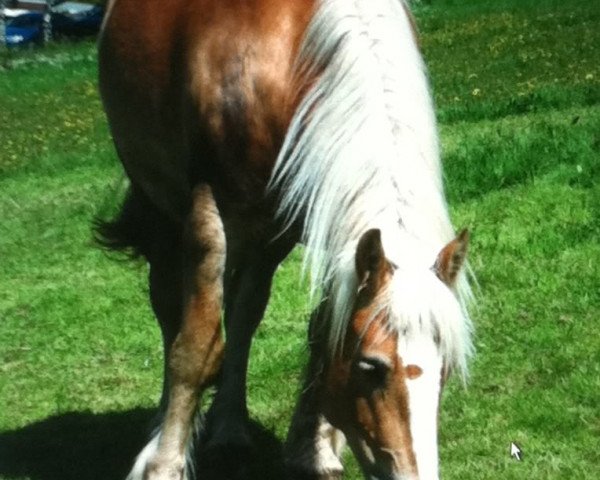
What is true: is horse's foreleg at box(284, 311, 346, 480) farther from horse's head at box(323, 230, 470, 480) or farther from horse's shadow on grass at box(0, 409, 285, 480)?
horse's head at box(323, 230, 470, 480)

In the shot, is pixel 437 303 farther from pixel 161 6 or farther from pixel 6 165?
pixel 6 165

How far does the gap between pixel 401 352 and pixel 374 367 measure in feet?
0.40

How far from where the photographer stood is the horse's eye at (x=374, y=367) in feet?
12.8

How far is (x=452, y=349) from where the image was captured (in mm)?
3887

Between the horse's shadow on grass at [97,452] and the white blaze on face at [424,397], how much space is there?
1909 millimetres

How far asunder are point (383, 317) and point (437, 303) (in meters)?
0.17

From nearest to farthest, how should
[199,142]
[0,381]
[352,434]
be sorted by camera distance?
[352,434], [199,142], [0,381]

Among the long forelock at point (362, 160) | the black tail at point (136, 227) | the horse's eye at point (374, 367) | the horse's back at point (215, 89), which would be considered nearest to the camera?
the horse's eye at point (374, 367)

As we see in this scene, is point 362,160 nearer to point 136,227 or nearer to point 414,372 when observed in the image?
point 414,372

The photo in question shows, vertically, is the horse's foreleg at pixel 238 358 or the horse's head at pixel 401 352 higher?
the horse's head at pixel 401 352

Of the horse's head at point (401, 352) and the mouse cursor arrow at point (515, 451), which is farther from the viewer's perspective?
the mouse cursor arrow at point (515, 451)

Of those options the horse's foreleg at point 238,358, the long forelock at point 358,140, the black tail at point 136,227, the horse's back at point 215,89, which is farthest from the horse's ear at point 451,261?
the black tail at point 136,227

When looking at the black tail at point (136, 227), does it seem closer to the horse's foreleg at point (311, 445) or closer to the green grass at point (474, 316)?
the green grass at point (474, 316)

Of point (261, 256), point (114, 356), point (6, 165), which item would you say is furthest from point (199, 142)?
point (6, 165)
